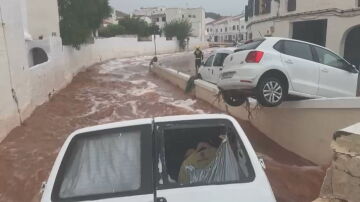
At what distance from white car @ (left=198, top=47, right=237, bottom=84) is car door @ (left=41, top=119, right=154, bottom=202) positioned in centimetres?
1169

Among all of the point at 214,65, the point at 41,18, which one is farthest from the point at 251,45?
the point at 41,18

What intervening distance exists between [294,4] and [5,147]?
57.8 ft

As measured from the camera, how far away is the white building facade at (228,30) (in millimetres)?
98312

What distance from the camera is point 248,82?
8.26m

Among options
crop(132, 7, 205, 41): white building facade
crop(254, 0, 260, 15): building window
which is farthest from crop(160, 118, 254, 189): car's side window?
crop(132, 7, 205, 41): white building facade

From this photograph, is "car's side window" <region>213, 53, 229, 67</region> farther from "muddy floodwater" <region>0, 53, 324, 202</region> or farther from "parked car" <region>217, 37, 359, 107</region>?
"parked car" <region>217, 37, 359, 107</region>

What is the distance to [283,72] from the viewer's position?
27.5ft

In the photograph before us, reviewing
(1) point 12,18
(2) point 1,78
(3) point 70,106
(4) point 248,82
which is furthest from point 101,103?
(4) point 248,82

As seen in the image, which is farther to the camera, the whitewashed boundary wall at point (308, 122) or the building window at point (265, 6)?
the building window at point (265, 6)

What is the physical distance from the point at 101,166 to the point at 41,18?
72.7ft

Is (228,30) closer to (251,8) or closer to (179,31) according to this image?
(179,31)

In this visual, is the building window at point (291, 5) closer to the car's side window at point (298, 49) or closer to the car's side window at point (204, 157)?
the car's side window at point (298, 49)

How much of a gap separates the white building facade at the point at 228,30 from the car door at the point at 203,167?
298 feet

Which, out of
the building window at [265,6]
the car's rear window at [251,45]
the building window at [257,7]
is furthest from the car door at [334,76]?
the building window at [257,7]
